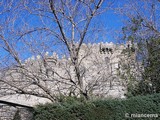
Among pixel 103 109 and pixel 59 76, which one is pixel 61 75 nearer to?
pixel 59 76

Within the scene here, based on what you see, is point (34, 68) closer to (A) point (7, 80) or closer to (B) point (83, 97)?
(A) point (7, 80)

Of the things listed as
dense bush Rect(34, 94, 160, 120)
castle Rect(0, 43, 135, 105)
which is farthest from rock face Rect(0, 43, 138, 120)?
dense bush Rect(34, 94, 160, 120)

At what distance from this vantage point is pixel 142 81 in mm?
16297

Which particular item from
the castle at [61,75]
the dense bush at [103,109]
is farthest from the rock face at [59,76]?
the dense bush at [103,109]

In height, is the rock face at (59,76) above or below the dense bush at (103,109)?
above

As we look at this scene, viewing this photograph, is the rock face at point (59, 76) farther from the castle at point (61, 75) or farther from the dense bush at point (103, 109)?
the dense bush at point (103, 109)

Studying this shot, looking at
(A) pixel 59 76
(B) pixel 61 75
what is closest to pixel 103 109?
(A) pixel 59 76

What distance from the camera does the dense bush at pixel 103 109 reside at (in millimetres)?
9766

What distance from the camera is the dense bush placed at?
9.77 m

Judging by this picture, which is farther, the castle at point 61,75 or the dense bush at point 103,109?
the castle at point 61,75

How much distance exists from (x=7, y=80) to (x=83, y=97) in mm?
4070

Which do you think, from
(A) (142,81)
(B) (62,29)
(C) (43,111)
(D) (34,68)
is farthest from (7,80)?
(A) (142,81)

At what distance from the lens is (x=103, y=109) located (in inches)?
400

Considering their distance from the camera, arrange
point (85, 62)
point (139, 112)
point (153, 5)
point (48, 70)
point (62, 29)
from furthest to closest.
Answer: point (153, 5) < point (85, 62) < point (48, 70) < point (62, 29) < point (139, 112)
